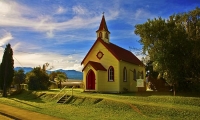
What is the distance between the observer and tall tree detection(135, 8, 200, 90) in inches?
910

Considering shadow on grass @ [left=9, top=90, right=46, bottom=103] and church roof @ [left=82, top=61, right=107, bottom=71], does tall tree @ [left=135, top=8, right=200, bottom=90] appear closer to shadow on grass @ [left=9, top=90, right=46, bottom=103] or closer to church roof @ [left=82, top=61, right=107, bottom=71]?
church roof @ [left=82, top=61, right=107, bottom=71]

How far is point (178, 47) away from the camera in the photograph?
23547 mm

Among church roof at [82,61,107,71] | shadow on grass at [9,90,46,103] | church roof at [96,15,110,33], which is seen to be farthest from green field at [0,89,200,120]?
church roof at [96,15,110,33]

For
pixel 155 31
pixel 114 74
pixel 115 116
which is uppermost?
pixel 155 31

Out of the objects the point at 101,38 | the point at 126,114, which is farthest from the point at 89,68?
the point at 126,114

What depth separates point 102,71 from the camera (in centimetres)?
3039

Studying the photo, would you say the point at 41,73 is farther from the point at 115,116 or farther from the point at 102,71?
the point at 115,116

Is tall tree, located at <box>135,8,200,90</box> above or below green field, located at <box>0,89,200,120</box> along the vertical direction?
above

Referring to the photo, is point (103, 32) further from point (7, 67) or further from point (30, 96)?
point (7, 67)

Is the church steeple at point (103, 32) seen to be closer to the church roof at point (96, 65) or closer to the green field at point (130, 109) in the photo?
the church roof at point (96, 65)

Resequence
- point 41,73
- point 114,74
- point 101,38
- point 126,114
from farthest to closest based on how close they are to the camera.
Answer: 1. point 41,73
2. point 101,38
3. point 114,74
4. point 126,114

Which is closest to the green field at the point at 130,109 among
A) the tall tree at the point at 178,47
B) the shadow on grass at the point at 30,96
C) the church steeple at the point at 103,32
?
the tall tree at the point at 178,47

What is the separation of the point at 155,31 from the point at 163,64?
3.88 m

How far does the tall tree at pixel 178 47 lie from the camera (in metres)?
23.1
